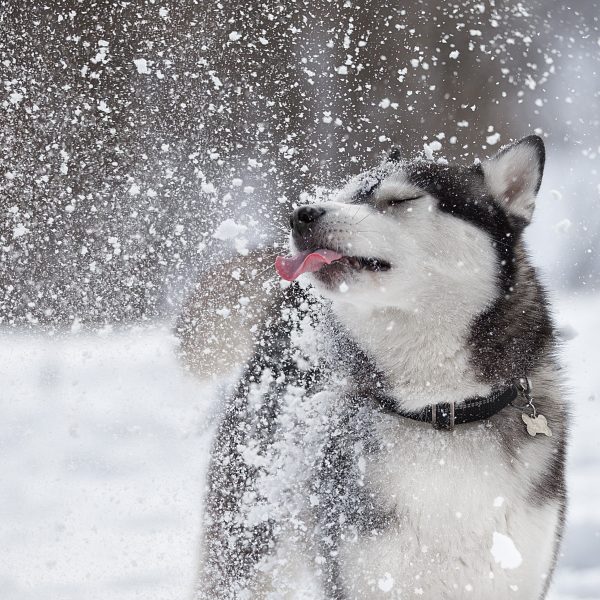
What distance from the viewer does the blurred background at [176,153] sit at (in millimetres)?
2844

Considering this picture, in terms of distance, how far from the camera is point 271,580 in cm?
192

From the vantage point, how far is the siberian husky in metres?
1.50

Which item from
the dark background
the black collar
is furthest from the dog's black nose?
the dark background

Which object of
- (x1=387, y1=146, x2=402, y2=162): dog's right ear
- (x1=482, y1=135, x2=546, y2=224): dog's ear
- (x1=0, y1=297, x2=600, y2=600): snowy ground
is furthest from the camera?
(x1=0, y1=297, x2=600, y2=600): snowy ground

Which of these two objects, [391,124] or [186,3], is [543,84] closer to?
[391,124]

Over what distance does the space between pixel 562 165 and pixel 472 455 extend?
331cm

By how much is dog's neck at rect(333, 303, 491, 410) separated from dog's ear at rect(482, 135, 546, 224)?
15.2 inches

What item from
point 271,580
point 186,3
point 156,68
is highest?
point 186,3

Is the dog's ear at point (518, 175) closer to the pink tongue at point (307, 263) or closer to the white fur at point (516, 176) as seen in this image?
the white fur at point (516, 176)

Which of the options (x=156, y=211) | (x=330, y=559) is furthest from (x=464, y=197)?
(x=156, y=211)

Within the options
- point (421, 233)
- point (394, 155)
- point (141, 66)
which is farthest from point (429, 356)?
point (141, 66)

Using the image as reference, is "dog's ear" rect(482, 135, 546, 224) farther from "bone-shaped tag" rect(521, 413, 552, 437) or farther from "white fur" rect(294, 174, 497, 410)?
"bone-shaped tag" rect(521, 413, 552, 437)

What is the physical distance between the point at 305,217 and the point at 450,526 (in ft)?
2.62

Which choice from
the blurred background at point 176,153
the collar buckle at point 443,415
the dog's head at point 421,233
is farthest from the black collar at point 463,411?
the blurred background at point 176,153
